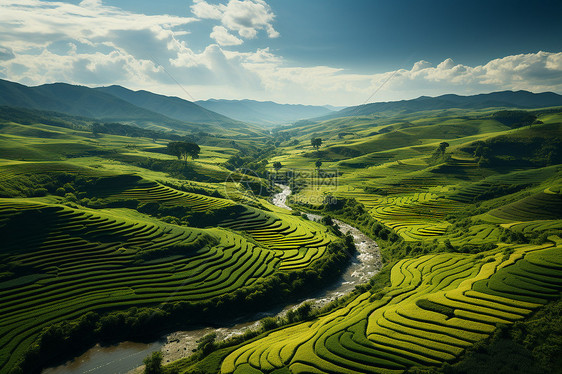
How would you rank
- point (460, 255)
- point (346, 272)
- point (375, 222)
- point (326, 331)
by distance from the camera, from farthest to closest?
point (375, 222)
point (346, 272)
point (460, 255)
point (326, 331)

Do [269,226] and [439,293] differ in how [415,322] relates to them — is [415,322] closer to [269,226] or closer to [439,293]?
[439,293]

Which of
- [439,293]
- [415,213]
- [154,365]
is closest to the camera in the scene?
[154,365]

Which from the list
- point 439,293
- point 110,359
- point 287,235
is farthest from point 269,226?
point 110,359

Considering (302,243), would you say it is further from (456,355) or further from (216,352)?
(456,355)

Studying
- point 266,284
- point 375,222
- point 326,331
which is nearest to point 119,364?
point 266,284

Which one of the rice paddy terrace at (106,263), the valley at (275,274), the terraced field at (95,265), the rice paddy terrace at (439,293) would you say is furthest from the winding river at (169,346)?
the terraced field at (95,265)

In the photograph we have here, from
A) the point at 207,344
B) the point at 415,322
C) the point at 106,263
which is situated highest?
the point at 106,263
